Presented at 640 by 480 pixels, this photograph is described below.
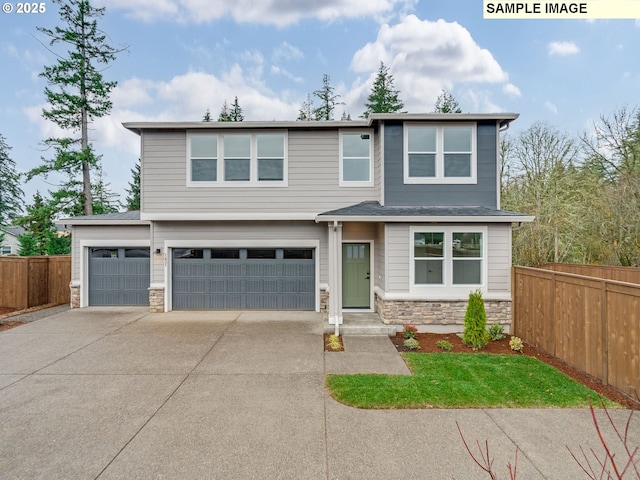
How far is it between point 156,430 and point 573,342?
655cm

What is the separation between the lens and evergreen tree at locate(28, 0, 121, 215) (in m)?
15.5

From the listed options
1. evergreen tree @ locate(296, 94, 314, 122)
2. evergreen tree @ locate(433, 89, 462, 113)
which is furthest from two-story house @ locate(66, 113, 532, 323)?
evergreen tree @ locate(296, 94, 314, 122)

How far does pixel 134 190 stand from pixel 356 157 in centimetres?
2326

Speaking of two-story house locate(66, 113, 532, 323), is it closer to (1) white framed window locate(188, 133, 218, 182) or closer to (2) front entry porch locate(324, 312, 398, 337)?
(1) white framed window locate(188, 133, 218, 182)

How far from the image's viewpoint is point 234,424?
410 cm

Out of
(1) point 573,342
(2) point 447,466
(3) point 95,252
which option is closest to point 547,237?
(1) point 573,342

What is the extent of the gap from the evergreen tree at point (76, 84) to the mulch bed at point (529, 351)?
55.0 ft

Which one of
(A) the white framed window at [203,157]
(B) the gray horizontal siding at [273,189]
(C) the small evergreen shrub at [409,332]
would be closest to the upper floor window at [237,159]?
(A) the white framed window at [203,157]

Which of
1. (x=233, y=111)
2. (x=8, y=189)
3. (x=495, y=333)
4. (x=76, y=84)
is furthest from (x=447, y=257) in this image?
(x=8, y=189)

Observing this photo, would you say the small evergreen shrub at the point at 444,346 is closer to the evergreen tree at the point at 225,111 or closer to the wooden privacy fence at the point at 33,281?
the wooden privacy fence at the point at 33,281

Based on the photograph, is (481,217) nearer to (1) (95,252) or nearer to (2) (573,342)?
(2) (573,342)

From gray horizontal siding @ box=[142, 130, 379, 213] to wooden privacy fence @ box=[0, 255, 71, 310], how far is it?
4539 mm

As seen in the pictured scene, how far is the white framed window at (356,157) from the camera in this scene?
9875 millimetres

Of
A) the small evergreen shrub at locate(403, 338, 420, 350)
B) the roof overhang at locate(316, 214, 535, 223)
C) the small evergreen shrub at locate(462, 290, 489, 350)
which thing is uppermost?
the roof overhang at locate(316, 214, 535, 223)
